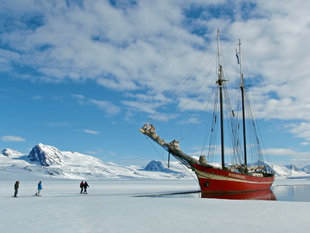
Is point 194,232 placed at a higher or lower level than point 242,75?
lower

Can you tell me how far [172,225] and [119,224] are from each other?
247 cm

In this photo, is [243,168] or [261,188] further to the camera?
[261,188]

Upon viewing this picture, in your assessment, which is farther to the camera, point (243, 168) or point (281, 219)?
point (243, 168)

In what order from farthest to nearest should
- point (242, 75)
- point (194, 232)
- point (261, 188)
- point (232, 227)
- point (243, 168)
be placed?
point (242, 75)
point (261, 188)
point (243, 168)
point (232, 227)
point (194, 232)

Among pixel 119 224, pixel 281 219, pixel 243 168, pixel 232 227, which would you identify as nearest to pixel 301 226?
pixel 281 219

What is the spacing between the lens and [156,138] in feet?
117

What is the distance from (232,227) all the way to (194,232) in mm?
2067

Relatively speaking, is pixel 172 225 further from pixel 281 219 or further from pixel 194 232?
pixel 281 219

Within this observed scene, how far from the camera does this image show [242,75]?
60.0 meters

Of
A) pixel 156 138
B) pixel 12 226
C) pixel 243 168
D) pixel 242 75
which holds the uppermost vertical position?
pixel 242 75

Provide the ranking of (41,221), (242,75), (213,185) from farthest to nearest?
(242,75) < (213,185) < (41,221)

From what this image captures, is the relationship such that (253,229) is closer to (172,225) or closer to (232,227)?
(232,227)

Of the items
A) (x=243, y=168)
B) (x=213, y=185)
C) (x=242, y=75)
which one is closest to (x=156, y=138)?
(x=213, y=185)

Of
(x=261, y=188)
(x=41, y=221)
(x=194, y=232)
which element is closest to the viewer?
(x=194, y=232)
